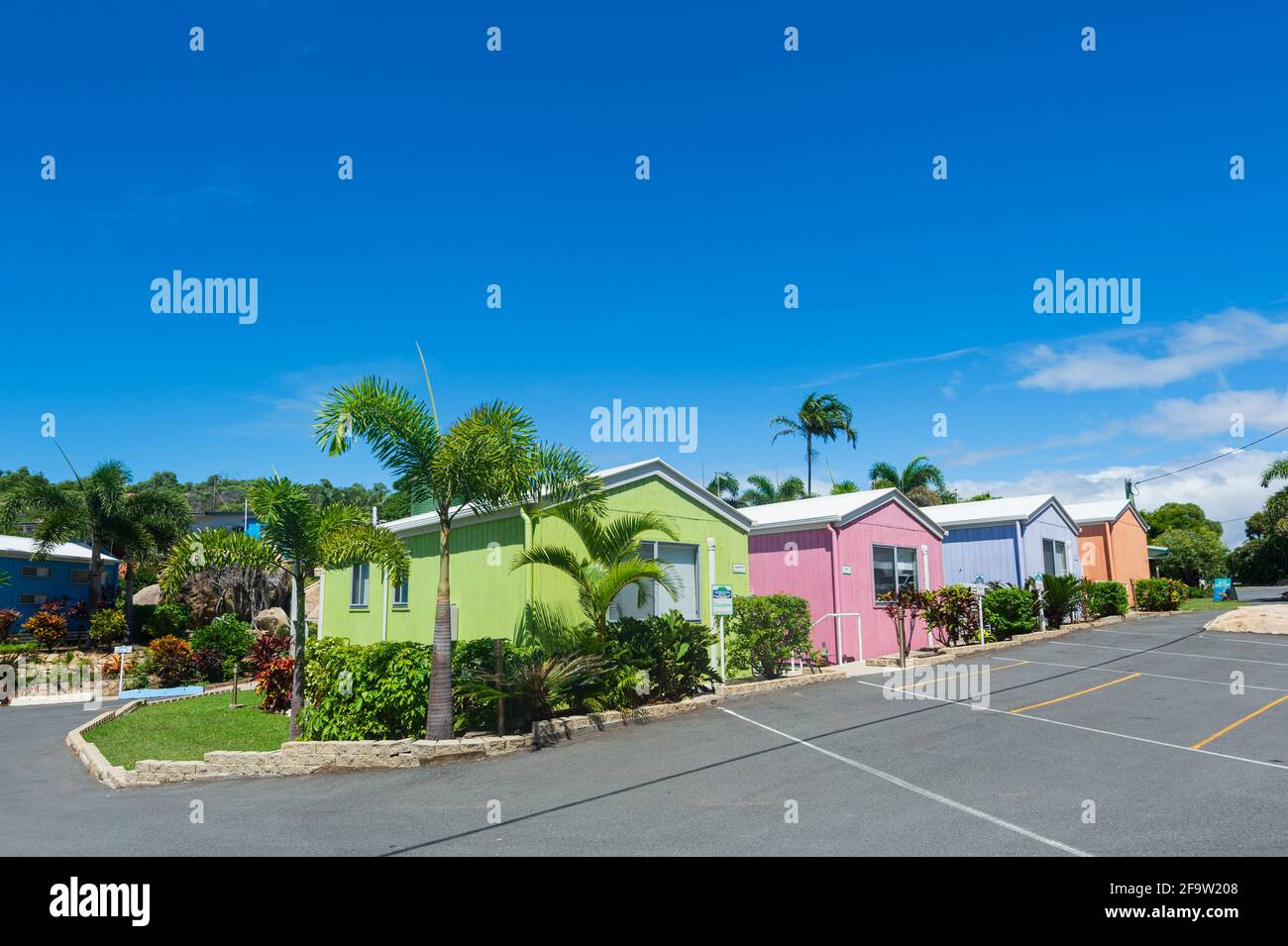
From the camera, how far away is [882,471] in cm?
4062

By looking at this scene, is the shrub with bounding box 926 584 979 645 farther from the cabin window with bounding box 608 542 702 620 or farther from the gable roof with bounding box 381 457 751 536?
the cabin window with bounding box 608 542 702 620

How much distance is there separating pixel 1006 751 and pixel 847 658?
32.5 ft

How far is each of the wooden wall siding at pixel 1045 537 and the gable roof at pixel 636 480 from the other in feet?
40.6

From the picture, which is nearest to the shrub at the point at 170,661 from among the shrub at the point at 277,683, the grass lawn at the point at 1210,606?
the shrub at the point at 277,683

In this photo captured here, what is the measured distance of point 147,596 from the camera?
1296 inches

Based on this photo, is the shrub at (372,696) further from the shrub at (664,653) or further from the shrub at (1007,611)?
the shrub at (1007,611)

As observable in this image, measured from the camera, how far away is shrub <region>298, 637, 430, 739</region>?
33.8 feet

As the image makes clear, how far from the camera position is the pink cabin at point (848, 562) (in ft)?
61.4

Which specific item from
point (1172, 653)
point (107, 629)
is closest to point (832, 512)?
point (1172, 653)

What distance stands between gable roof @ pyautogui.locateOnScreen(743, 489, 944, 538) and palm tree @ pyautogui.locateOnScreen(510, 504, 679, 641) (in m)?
7.03

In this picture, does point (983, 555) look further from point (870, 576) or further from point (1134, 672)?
point (1134, 672)

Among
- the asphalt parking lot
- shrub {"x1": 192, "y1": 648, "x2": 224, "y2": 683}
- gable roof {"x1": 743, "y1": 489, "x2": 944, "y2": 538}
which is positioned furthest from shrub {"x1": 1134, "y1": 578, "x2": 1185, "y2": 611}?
shrub {"x1": 192, "y1": 648, "x2": 224, "y2": 683}
